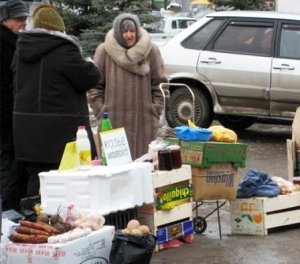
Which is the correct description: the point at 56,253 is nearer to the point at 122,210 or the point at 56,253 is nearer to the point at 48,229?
the point at 48,229

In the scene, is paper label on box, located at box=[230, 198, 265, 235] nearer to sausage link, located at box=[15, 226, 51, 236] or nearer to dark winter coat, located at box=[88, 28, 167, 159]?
dark winter coat, located at box=[88, 28, 167, 159]

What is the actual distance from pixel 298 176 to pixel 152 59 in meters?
1.88

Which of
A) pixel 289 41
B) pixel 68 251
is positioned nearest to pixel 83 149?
pixel 68 251

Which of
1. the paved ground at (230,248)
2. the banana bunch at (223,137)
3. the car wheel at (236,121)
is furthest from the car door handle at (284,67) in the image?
the banana bunch at (223,137)

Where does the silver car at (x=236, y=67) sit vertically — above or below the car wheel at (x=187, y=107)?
above

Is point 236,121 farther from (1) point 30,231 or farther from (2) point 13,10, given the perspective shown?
(1) point 30,231

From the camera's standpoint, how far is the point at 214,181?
21.3 feet

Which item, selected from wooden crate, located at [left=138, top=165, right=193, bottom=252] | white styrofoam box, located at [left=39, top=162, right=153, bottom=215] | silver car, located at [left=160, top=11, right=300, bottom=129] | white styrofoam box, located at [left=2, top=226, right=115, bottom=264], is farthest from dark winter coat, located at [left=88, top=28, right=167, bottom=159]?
silver car, located at [left=160, top=11, right=300, bottom=129]

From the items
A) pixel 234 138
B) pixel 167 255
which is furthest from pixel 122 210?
pixel 234 138

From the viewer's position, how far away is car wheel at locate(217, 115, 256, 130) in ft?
40.3

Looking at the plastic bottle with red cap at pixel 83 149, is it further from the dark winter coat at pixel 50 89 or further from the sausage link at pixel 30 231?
the sausage link at pixel 30 231

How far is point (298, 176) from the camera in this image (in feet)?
25.6

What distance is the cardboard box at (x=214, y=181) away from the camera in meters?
6.49

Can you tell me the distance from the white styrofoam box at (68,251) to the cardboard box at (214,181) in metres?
1.43
